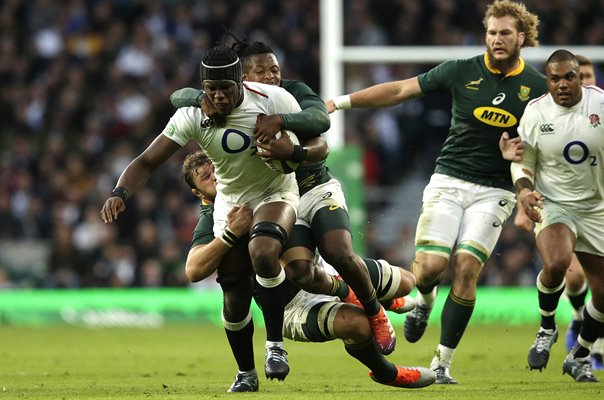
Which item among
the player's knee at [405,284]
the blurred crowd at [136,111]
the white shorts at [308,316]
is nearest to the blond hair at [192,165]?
the white shorts at [308,316]

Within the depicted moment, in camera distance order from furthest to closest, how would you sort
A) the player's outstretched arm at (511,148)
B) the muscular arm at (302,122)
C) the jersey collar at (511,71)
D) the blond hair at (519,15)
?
the jersey collar at (511,71)
the blond hair at (519,15)
the player's outstretched arm at (511,148)
the muscular arm at (302,122)

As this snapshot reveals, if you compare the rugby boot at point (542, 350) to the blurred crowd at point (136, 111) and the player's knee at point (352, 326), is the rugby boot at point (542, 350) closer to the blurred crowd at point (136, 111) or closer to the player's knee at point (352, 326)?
the player's knee at point (352, 326)

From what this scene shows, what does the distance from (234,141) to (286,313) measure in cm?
138

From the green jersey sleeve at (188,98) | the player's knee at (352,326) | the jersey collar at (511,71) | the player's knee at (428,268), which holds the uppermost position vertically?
the green jersey sleeve at (188,98)

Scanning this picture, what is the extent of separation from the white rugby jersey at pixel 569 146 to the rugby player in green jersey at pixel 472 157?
337 mm

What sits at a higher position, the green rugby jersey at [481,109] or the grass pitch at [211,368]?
the green rugby jersey at [481,109]

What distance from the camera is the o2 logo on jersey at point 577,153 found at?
32.0 feet

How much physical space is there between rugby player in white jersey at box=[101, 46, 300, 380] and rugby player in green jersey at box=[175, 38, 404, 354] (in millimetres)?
159

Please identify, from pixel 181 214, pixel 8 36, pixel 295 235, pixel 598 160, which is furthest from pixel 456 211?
pixel 8 36

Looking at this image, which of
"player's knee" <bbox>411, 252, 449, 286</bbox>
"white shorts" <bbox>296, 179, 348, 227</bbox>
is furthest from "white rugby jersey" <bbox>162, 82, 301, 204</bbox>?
"player's knee" <bbox>411, 252, 449, 286</bbox>

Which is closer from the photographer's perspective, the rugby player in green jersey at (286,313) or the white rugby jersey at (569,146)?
the rugby player in green jersey at (286,313)

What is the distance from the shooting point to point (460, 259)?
1002 centimetres

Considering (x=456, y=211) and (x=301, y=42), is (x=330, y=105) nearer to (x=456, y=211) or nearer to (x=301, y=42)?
(x=456, y=211)

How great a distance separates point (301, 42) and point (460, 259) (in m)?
13.4
